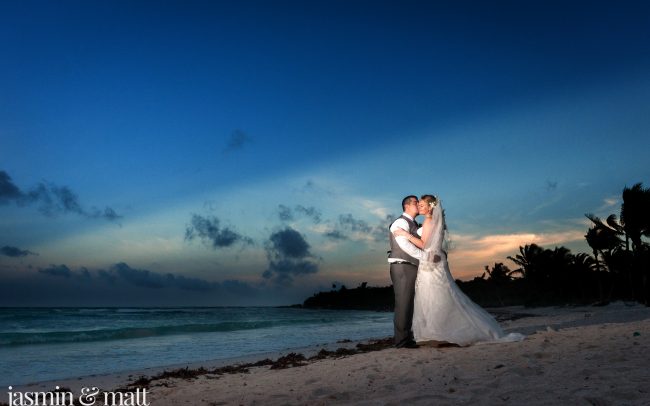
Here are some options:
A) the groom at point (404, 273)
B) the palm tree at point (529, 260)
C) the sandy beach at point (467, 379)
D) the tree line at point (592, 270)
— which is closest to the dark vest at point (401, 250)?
the groom at point (404, 273)

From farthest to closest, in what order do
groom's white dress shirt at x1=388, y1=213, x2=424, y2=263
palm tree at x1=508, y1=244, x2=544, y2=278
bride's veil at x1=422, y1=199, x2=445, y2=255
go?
palm tree at x1=508, y1=244, x2=544, y2=278, groom's white dress shirt at x1=388, y1=213, x2=424, y2=263, bride's veil at x1=422, y1=199, x2=445, y2=255

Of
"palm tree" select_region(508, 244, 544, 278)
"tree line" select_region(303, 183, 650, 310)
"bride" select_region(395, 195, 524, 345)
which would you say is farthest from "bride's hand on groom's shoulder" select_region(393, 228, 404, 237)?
"palm tree" select_region(508, 244, 544, 278)

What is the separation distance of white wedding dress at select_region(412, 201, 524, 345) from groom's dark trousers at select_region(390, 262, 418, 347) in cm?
13

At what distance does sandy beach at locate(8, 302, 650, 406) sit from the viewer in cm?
486

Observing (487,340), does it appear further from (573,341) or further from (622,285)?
(622,285)

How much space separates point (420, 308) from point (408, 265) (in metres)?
0.78

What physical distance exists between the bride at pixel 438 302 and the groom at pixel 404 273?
122 mm

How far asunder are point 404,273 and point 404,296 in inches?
16.2

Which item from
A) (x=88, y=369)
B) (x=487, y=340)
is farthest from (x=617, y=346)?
(x=88, y=369)

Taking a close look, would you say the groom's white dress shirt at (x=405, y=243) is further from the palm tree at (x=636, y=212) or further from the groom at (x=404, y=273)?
the palm tree at (x=636, y=212)

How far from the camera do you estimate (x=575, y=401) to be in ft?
14.7

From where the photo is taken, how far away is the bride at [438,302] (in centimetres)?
855

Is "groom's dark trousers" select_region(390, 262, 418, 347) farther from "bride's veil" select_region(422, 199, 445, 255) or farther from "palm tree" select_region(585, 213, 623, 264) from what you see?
"palm tree" select_region(585, 213, 623, 264)

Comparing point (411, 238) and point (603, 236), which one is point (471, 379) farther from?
point (603, 236)
